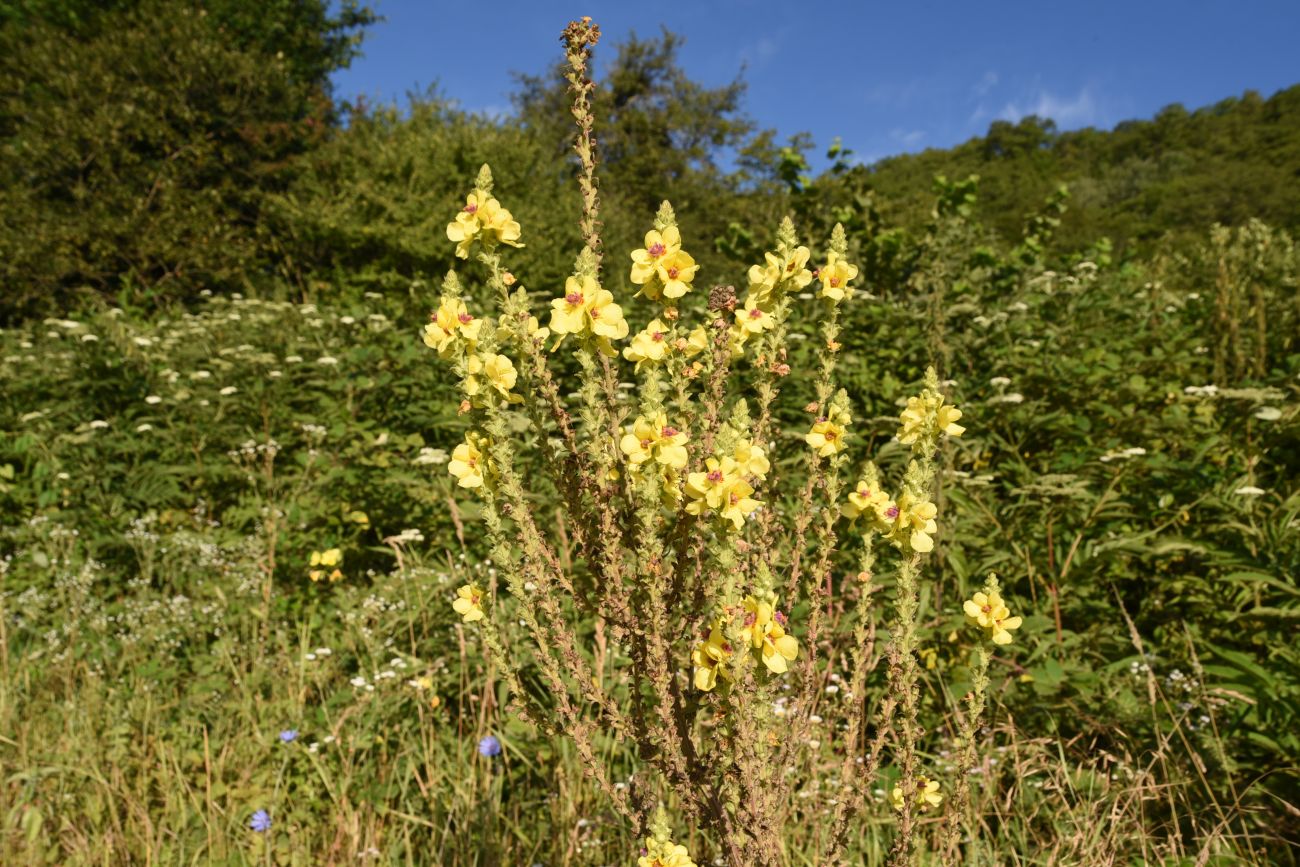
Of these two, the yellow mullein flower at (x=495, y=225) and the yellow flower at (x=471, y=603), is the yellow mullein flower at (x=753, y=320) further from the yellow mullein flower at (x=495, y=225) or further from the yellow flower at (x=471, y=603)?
the yellow flower at (x=471, y=603)

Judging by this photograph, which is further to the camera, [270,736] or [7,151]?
[7,151]

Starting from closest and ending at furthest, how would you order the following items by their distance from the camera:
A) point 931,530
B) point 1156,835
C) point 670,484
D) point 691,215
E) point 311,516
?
point 670,484 → point 931,530 → point 1156,835 → point 311,516 → point 691,215

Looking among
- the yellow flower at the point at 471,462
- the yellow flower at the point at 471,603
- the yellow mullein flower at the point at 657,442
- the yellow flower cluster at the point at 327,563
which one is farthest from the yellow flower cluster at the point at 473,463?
the yellow flower cluster at the point at 327,563

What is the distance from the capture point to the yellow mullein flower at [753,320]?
1.43 metres

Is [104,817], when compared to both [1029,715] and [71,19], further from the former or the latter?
[71,19]

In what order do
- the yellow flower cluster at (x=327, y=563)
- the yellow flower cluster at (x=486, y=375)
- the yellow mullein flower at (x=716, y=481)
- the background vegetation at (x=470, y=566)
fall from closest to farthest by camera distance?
the yellow mullein flower at (x=716, y=481) < the yellow flower cluster at (x=486, y=375) < the background vegetation at (x=470, y=566) < the yellow flower cluster at (x=327, y=563)

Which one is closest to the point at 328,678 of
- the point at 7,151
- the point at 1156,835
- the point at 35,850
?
the point at 35,850

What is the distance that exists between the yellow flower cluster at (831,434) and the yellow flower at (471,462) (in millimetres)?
585

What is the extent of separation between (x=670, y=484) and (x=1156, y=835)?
2.00 m

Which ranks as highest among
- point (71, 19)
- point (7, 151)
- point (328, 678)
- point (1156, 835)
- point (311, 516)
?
point (71, 19)

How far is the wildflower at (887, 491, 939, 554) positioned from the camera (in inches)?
52.5

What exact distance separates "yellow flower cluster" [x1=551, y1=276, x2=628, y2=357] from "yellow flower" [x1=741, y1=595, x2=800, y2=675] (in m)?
0.48

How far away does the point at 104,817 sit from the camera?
8.14 feet

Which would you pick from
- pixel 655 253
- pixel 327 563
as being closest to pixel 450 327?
pixel 655 253
